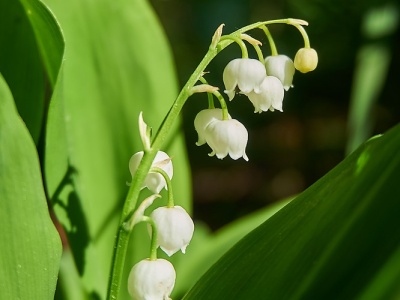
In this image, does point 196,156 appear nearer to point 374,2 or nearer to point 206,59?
point 374,2

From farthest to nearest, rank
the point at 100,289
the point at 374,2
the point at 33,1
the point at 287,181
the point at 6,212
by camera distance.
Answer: the point at 287,181 < the point at 374,2 < the point at 100,289 < the point at 33,1 < the point at 6,212

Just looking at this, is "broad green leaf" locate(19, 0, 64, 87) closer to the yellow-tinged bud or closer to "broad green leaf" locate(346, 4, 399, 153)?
the yellow-tinged bud

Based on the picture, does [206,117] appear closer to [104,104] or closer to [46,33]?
[46,33]

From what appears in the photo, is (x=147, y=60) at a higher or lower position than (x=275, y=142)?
higher

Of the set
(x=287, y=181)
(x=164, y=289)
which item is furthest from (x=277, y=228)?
(x=287, y=181)

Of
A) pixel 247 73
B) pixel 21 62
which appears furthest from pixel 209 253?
pixel 247 73

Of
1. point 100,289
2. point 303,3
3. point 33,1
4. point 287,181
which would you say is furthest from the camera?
point 287,181

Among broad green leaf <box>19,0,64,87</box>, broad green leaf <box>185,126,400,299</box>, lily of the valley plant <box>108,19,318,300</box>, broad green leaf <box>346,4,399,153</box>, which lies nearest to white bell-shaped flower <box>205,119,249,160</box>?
lily of the valley plant <box>108,19,318,300</box>
